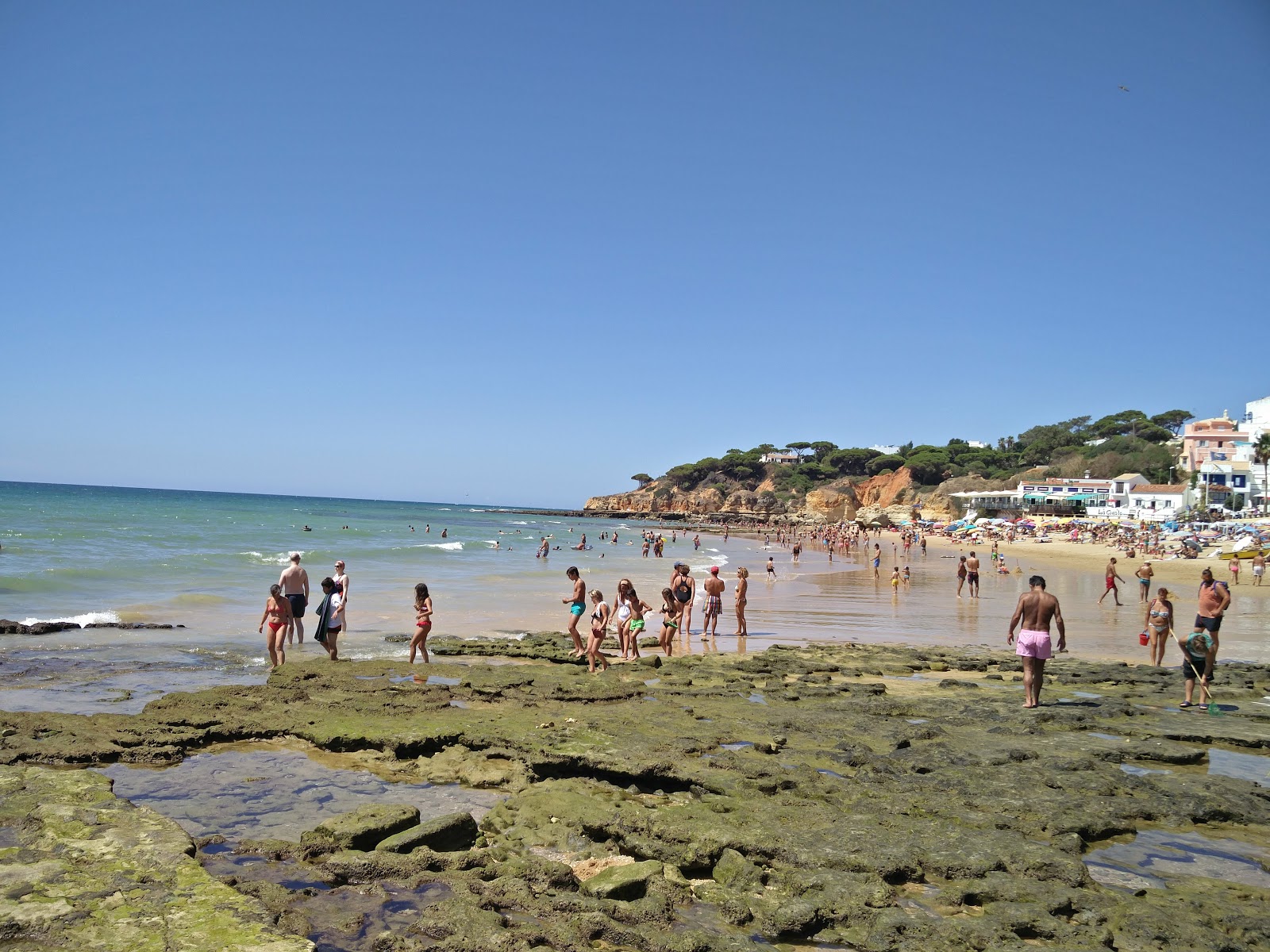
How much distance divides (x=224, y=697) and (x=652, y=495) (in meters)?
135

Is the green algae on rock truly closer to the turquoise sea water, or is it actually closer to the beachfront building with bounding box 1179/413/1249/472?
the turquoise sea water

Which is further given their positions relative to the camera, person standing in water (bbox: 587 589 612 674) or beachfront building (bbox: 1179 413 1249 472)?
beachfront building (bbox: 1179 413 1249 472)

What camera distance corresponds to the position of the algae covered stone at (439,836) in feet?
16.3

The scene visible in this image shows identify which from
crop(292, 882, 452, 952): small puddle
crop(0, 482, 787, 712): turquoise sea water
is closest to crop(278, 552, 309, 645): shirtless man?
crop(0, 482, 787, 712): turquoise sea water

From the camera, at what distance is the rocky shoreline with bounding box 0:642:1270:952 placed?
13.5 ft

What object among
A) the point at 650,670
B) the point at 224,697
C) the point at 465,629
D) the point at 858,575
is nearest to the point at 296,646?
the point at 465,629

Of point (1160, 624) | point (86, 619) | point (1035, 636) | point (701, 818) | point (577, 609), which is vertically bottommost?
point (86, 619)

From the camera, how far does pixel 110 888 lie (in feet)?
13.9

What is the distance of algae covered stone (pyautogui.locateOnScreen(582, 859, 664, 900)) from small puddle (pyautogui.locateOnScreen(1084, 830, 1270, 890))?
2714 mm

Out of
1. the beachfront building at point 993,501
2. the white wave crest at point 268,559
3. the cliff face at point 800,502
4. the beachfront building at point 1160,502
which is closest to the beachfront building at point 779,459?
the cliff face at point 800,502

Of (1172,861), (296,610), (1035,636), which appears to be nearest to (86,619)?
(296,610)

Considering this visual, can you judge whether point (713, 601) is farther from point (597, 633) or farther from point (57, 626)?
point (57, 626)

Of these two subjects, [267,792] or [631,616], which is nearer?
[267,792]

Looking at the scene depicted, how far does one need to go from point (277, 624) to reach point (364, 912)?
26.1 ft
